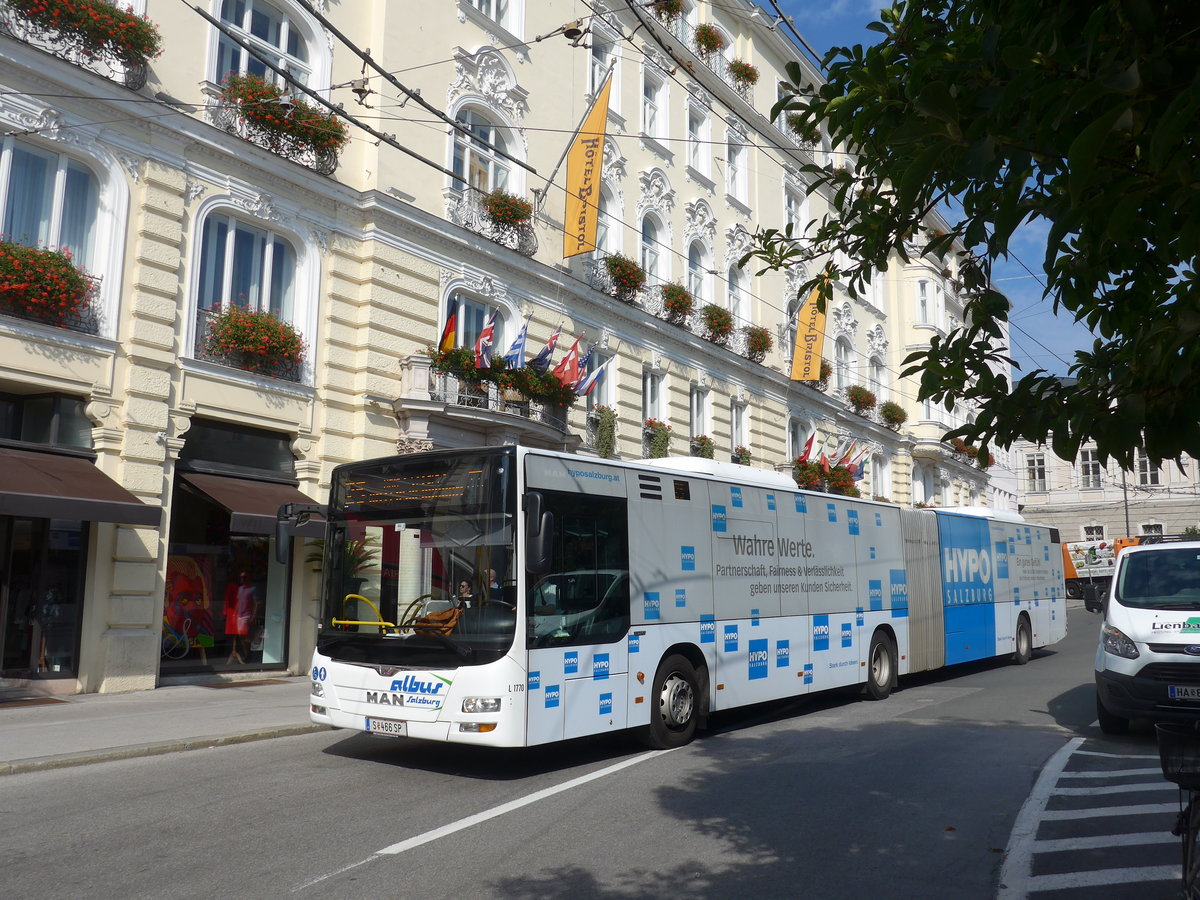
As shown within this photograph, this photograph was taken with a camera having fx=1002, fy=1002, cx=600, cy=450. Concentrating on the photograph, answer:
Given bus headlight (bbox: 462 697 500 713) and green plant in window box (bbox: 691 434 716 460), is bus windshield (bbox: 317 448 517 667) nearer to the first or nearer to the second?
bus headlight (bbox: 462 697 500 713)

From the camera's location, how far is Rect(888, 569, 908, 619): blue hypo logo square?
50.8 ft

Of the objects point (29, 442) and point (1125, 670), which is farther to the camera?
point (29, 442)

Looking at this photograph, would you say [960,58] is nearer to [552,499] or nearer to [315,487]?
[552,499]

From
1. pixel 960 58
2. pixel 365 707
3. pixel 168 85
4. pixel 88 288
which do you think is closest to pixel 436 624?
pixel 365 707

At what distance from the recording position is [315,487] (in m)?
17.2

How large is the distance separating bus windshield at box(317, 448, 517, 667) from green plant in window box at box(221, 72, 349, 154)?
9365 mm

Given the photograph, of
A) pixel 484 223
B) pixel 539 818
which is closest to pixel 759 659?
pixel 539 818

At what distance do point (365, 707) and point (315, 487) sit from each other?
28.6 ft

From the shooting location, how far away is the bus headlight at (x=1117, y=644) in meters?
10.2

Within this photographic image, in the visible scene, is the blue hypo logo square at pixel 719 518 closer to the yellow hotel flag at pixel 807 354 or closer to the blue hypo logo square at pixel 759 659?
the blue hypo logo square at pixel 759 659

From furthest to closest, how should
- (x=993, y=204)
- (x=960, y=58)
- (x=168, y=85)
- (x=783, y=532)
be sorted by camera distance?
(x=168, y=85)
(x=783, y=532)
(x=993, y=204)
(x=960, y=58)

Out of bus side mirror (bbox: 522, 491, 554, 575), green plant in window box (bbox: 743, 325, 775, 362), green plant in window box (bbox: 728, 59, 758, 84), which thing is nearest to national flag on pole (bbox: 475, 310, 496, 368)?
bus side mirror (bbox: 522, 491, 554, 575)

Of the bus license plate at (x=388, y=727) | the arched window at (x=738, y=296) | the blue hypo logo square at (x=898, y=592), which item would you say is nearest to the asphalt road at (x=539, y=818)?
the bus license plate at (x=388, y=727)

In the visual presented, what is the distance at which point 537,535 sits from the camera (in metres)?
8.53
